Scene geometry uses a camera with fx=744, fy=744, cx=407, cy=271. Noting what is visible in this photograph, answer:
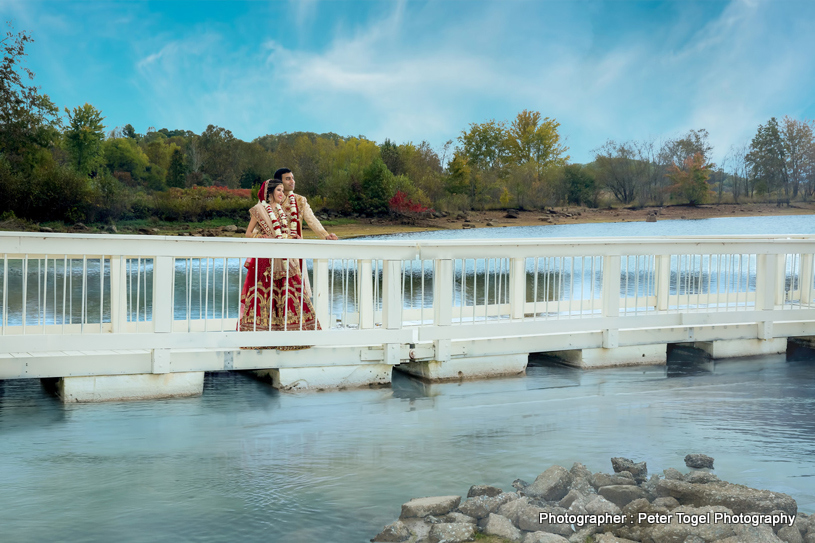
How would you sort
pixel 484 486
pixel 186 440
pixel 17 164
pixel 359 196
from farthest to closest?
1. pixel 359 196
2. pixel 17 164
3. pixel 186 440
4. pixel 484 486

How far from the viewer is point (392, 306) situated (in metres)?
6.79

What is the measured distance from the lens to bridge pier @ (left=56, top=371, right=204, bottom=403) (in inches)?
240

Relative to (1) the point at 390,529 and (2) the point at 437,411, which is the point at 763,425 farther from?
(1) the point at 390,529

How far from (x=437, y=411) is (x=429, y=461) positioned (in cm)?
134

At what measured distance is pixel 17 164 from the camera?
30.5 m

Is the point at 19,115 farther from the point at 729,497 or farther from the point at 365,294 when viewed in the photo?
the point at 729,497

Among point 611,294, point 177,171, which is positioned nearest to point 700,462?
point 611,294

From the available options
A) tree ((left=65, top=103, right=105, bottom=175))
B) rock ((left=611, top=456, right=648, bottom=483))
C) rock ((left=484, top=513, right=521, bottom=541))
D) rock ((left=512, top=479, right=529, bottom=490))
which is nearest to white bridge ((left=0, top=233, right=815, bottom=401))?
rock ((left=611, top=456, right=648, bottom=483))

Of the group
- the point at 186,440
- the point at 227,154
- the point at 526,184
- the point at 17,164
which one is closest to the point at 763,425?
the point at 186,440

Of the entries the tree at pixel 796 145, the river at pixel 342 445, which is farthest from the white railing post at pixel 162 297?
the tree at pixel 796 145

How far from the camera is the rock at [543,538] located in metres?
3.53

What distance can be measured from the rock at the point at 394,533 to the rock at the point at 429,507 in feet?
0.63

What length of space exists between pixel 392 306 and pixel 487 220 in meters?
32.7

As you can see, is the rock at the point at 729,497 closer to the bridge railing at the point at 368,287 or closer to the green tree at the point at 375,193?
the bridge railing at the point at 368,287
